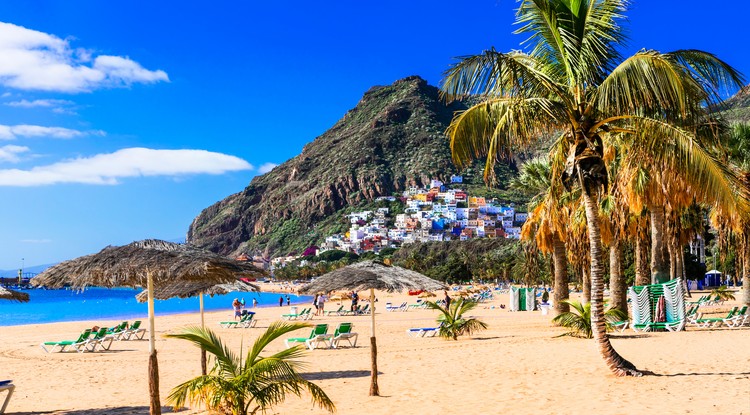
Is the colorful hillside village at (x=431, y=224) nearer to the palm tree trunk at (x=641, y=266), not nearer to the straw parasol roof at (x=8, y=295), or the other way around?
the palm tree trunk at (x=641, y=266)

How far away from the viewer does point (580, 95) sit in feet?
32.9

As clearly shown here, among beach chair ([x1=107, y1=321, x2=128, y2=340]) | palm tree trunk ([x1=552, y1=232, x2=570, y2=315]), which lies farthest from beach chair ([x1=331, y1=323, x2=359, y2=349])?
beach chair ([x1=107, y1=321, x2=128, y2=340])

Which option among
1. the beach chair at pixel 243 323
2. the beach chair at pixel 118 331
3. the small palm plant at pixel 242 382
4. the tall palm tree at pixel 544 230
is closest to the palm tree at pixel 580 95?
the small palm plant at pixel 242 382

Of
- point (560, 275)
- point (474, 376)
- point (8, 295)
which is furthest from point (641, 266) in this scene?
point (8, 295)

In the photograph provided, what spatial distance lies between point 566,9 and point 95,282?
30.6 ft

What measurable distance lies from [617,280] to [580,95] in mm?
9812

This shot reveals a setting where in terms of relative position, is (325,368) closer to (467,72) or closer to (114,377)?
(114,377)

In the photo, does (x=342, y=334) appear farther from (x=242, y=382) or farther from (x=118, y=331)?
(x=242, y=382)

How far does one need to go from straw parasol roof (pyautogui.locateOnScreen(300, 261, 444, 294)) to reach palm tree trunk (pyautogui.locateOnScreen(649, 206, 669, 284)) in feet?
21.0

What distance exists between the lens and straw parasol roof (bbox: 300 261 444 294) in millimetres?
15344

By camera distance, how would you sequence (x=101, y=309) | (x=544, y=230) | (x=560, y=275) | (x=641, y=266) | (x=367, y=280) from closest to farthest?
(x=367, y=280), (x=641, y=266), (x=544, y=230), (x=560, y=275), (x=101, y=309)

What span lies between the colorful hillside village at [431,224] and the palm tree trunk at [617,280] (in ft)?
506

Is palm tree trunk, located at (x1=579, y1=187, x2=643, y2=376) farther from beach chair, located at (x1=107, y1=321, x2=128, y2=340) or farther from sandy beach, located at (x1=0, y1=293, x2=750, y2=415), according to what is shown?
beach chair, located at (x1=107, y1=321, x2=128, y2=340)

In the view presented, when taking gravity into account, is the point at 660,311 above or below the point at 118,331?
above
